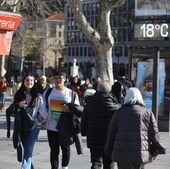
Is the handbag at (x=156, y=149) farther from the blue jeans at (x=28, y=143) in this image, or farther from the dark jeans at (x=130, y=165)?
the blue jeans at (x=28, y=143)

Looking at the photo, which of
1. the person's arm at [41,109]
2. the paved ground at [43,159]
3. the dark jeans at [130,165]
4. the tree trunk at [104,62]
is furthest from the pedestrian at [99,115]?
the tree trunk at [104,62]

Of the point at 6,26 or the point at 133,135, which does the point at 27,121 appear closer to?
the point at 133,135

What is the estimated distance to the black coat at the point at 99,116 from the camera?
22.5 feet

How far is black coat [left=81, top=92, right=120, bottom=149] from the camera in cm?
686

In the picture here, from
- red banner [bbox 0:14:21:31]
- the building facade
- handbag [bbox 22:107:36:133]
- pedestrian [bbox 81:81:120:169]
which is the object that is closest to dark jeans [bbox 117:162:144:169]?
pedestrian [bbox 81:81:120:169]

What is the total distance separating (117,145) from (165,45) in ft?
27.2

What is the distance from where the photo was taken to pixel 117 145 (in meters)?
5.72

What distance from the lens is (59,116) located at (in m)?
7.66

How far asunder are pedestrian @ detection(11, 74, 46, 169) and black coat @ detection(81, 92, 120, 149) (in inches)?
37.9

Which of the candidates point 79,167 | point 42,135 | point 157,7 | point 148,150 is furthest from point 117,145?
point 157,7

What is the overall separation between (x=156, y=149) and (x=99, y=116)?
132 cm

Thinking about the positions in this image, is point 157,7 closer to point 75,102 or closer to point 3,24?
point 3,24

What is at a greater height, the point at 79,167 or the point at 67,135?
the point at 67,135

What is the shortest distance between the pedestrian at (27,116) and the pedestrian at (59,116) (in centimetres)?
18
